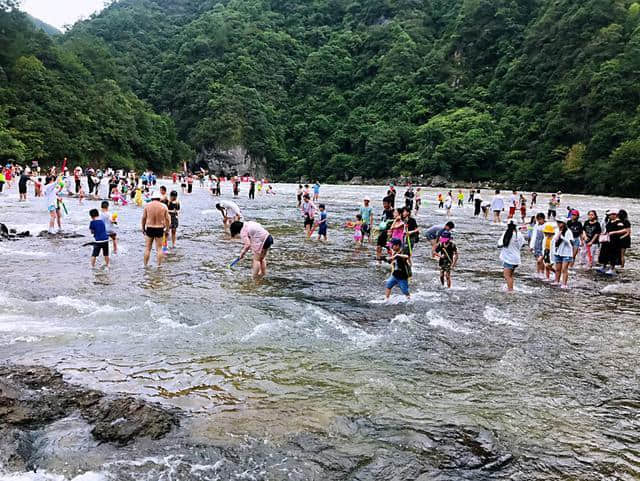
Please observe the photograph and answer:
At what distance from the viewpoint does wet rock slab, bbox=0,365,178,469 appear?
4.09 meters

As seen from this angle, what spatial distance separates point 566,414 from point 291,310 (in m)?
4.59

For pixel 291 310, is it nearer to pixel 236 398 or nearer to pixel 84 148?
pixel 236 398

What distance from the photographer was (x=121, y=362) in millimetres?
5902

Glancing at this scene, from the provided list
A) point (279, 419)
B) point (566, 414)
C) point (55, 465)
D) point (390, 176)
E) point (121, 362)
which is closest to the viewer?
point (55, 465)

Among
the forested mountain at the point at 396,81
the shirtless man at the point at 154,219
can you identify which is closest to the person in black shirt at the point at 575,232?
the shirtless man at the point at 154,219

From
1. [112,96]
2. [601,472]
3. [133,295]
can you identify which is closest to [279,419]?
[601,472]

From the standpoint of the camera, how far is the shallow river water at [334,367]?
13.4ft

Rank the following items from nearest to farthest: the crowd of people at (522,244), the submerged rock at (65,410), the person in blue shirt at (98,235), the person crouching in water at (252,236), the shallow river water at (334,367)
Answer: the shallow river water at (334,367)
the submerged rock at (65,410)
the crowd of people at (522,244)
the person crouching in water at (252,236)
the person in blue shirt at (98,235)

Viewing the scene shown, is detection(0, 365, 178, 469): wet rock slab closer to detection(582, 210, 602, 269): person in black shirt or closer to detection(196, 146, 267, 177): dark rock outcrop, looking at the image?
detection(582, 210, 602, 269): person in black shirt

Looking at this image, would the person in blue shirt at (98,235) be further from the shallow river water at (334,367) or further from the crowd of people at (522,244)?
the crowd of people at (522,244)

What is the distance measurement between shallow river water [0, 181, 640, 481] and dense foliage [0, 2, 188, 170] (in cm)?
4957

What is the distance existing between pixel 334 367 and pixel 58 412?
298cm

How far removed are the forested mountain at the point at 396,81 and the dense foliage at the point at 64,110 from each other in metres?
11.6

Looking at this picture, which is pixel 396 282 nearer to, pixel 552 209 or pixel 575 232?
pixel 575 232
